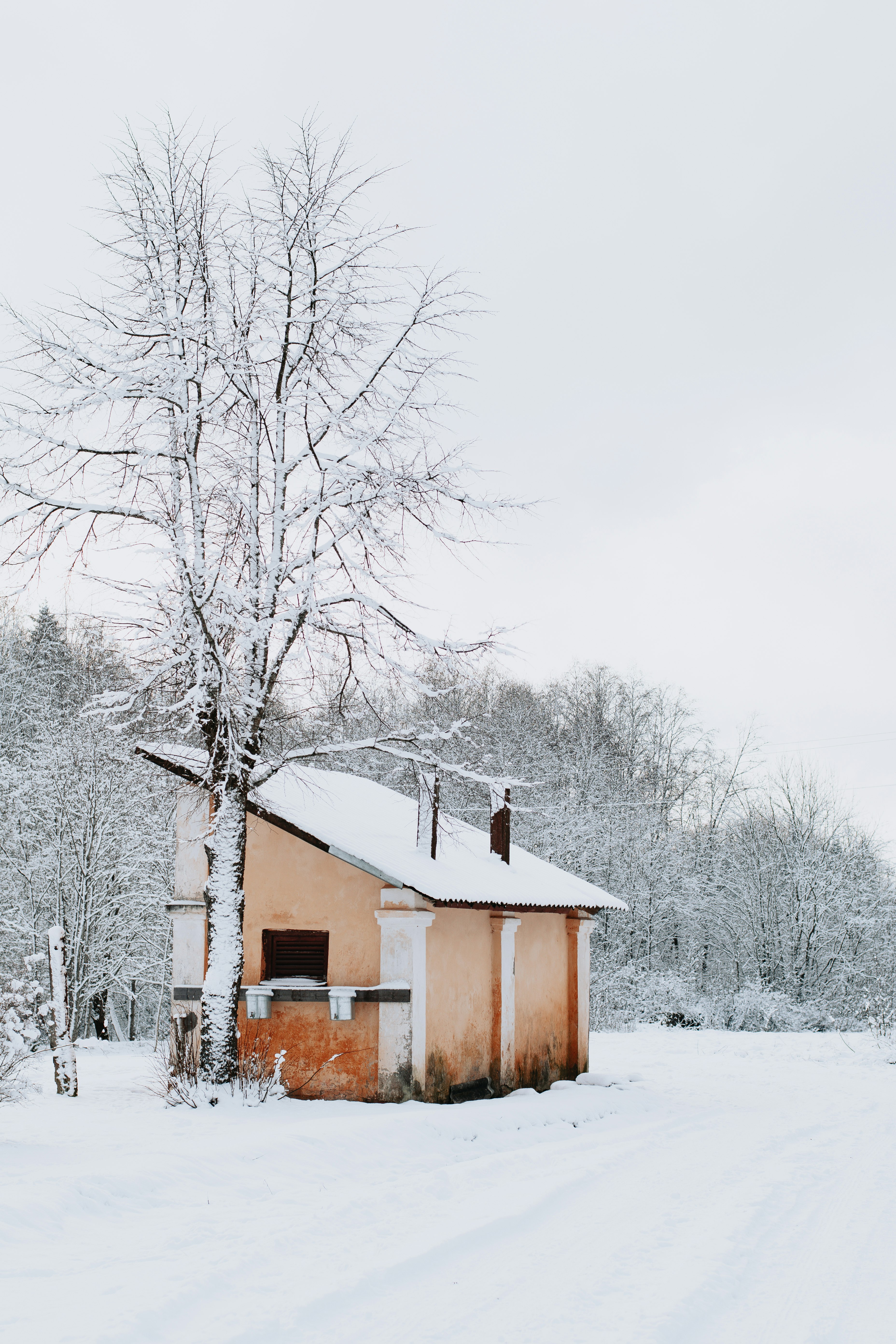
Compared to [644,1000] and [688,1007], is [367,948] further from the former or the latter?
[644,1000]

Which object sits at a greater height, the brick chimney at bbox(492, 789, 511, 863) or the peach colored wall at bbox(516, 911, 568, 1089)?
the brick chimney at bbox(492, 789, 511, 863)

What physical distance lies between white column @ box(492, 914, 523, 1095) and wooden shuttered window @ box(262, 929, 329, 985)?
2.45 meters

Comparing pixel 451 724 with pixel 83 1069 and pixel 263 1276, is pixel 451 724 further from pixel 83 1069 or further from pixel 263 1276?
pixel 83 1069

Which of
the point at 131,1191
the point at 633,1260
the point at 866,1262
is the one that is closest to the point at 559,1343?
the point at 633,1260

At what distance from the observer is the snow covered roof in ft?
41.8

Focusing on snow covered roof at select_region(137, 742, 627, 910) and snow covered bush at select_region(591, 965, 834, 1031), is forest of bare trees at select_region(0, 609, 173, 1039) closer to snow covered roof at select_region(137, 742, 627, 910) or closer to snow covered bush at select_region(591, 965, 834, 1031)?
snow covered roof at select_region(137, 742, 627, 910)

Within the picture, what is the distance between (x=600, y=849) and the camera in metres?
34.1

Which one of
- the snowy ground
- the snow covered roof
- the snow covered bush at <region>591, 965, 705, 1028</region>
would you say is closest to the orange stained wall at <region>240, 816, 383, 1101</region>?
the snow covered roof

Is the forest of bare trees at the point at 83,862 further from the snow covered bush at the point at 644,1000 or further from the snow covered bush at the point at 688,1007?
the snow covered bush at the point at 688,1007

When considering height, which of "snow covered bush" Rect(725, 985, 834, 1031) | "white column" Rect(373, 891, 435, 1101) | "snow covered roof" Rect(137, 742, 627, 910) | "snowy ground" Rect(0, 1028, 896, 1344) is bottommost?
"snow covered bush" Rect(725, 985, 834, 1031)

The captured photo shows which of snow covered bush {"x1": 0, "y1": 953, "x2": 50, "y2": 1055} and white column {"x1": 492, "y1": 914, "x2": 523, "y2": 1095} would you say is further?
white column {"x1": 492, "y1": 914, "x2": 523, "y2": 1095}

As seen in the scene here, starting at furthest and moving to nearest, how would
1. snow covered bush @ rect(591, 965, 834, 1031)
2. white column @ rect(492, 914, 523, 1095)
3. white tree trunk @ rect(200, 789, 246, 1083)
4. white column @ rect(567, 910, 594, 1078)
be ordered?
snow covered bush @ rect(591, 965, 834, 1031), white column @ rect(567, 910, 594, 1078), white column @ rect(492, 914, 523, 1095), white tree trunk @ rect(200, 789, 246, 1083)

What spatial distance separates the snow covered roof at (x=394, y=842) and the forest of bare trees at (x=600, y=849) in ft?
7.27

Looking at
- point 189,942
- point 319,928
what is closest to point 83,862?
point 189,942
